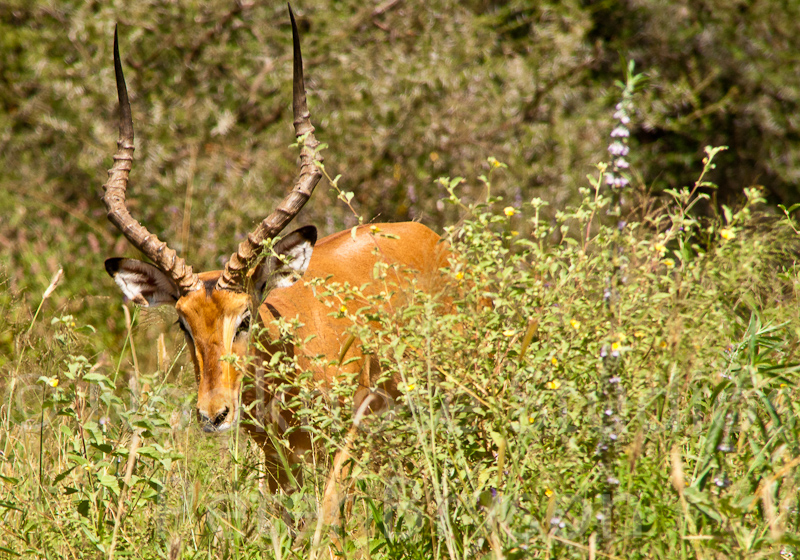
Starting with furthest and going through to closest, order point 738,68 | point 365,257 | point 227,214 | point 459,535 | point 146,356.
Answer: point 738,68
point 227,214
point 146,356
point 365,257
point 459,535

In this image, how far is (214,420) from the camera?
141 inches

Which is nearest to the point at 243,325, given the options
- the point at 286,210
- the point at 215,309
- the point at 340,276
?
the point at 215,309

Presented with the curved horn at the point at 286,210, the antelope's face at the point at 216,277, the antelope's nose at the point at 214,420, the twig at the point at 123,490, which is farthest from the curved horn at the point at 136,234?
the twig at the point at 123,490

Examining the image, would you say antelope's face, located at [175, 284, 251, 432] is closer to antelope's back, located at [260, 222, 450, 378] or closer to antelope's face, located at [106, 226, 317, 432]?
antelope's face, located at [106, 226, 317, 432]

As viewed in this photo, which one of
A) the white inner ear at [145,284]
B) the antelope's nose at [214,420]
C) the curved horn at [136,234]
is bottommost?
the antelope's nose at [214,420]

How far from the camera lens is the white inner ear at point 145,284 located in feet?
14.1

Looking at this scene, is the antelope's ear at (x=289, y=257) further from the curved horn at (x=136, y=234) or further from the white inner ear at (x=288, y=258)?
the curved horn at (x=136, y=234)

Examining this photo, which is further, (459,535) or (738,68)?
(738,68)

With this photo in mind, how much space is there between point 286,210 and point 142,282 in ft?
3.21

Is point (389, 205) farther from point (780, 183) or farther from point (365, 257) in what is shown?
point (780, 183)

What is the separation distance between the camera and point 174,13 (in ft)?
24.1

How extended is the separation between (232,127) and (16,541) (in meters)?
5.08

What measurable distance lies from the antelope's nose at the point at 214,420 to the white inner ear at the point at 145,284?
0.93m

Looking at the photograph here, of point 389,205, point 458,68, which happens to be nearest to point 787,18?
point 458,68
